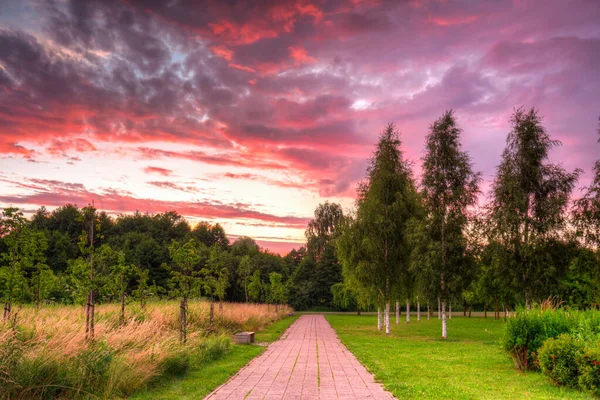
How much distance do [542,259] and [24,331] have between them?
940 inches

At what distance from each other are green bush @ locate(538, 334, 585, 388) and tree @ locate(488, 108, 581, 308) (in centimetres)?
1463

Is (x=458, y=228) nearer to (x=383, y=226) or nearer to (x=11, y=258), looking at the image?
(x=383, y=226)

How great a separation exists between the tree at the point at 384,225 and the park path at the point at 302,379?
11.3 m

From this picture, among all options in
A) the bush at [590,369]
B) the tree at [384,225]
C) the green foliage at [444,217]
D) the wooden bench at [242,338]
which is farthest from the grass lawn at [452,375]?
the tree at [384,225]

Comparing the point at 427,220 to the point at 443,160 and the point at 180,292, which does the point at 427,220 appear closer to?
the point at 443,160

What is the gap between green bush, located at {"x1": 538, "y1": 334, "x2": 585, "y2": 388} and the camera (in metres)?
10.1

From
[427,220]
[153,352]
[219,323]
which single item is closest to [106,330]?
[153,352]

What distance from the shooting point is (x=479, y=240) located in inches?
996

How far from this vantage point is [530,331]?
12633 millimetres

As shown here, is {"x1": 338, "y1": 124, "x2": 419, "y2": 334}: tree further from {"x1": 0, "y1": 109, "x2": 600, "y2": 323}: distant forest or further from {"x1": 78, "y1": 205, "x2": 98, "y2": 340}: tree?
{"x1": 78, "y1": 205, "x2": 98, "y2": 340}: tree

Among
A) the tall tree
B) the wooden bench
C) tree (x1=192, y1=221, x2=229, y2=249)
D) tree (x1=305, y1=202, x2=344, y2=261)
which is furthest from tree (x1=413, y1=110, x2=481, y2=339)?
tree (x1=192, y1=221, x2=229, y2=249)

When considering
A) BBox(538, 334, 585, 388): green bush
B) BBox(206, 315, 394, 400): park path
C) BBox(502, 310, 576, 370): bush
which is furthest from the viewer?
BBox(502, 310, 576, 370): bush

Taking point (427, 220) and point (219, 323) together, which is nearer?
point (219, 323)

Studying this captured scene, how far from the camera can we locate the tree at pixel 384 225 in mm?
27000
